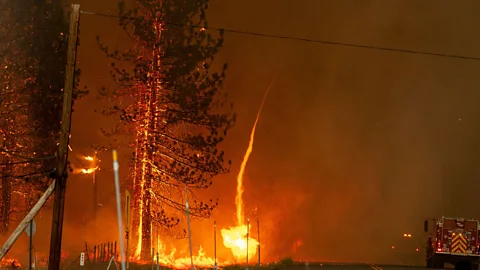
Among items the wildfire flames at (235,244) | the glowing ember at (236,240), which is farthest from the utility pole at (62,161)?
the glowing ember at (236,240)

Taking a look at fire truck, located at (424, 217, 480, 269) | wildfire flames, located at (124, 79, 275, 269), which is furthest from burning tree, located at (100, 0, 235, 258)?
fire truck, located at (424, 217, 480, 269)

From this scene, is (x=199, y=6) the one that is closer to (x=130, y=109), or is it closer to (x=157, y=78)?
(x=157, y=78)

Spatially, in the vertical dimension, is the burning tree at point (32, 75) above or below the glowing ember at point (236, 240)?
above

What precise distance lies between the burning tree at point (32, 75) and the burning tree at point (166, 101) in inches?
119

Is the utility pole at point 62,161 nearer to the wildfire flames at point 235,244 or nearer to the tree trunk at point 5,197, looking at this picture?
the wildfire flames at point 235,244

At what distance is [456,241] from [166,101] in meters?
15.5

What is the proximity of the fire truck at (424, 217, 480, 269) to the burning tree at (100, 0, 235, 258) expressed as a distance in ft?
36.9

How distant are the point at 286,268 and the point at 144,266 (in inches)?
242

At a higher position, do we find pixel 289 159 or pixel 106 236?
pixel 289 159

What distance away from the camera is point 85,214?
4916 centimetres

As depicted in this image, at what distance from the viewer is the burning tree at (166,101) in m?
31.3

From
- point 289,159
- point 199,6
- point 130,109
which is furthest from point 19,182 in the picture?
point 289,159

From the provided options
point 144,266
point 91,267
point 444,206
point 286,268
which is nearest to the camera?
point 91,267

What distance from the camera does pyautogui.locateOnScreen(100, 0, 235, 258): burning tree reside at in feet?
103
